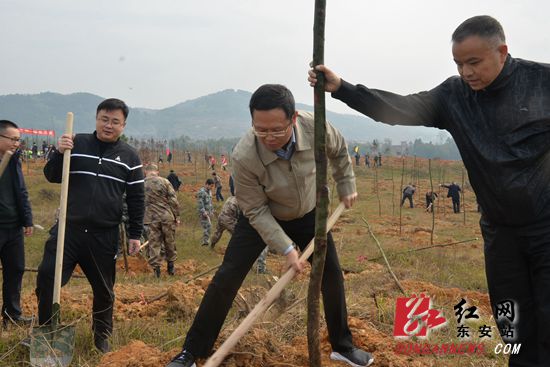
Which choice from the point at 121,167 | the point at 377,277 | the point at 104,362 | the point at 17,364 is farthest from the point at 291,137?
the point at 377,277

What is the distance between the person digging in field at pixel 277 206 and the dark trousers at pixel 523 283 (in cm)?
82

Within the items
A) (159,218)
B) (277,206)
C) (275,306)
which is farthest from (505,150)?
(159,218)

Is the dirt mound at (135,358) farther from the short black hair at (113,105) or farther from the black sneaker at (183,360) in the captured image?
the short black hair at (113,105)

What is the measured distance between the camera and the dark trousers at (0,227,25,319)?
394 centimetres

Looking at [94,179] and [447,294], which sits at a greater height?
[94,179]

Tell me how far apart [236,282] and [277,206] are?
1.57 ft

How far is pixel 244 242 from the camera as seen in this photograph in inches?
106

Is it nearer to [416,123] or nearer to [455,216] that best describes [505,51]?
[416,123]

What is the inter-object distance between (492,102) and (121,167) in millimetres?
2325

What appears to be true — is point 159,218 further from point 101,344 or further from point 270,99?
point 270,99

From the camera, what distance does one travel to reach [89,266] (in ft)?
10.7

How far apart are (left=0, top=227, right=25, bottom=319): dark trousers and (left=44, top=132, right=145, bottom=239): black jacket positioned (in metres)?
1.03

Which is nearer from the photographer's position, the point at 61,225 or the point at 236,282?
the point at 236,282

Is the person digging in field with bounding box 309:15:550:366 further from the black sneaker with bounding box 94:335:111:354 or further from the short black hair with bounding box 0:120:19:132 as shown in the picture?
the short black hair with bounding box 0:120:19:132
